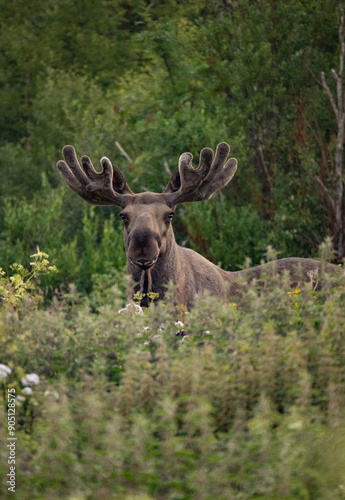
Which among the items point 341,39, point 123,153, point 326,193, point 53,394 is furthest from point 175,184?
point 123,153

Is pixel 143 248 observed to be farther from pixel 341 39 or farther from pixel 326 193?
pixel 341 39

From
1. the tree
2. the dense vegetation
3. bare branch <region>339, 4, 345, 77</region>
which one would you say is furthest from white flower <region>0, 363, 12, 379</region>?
bare branch <region>339, 4, 345, 77</region>

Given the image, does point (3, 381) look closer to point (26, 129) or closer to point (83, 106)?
point (83, 106)

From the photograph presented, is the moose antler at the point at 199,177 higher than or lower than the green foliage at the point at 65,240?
higher

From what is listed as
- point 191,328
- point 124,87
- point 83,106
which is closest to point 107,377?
point 191,328

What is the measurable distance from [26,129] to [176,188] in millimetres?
18911

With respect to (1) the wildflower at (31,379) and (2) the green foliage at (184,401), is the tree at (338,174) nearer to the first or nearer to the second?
(2) the green foliage at (184,401)

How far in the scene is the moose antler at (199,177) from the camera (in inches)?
355

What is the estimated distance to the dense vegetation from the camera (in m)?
4.54

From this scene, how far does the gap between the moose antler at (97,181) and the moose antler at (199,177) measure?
438 millimetres

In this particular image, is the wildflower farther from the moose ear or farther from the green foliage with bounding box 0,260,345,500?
the moose ear

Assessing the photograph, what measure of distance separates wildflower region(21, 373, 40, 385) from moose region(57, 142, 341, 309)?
2772 millimetres

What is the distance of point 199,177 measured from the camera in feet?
30.0

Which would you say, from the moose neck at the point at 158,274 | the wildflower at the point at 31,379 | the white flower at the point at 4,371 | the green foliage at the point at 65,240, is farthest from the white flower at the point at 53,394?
the green foliage at the point at 65,240
